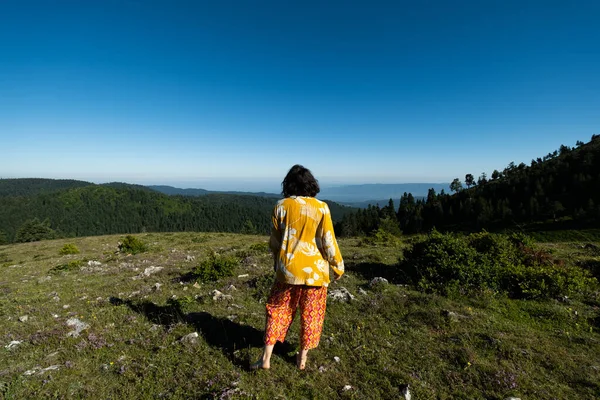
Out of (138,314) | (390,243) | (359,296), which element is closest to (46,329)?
(138,314)

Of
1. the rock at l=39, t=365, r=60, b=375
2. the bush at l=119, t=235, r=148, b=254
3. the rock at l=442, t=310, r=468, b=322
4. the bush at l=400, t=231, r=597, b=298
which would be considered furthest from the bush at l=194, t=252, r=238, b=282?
the bush at l=119, t=235, r=148, b=254

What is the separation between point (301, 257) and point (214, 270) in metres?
7.06

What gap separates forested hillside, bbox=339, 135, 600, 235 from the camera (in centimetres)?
7348

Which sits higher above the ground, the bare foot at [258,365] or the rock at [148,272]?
the bare foot at [258,365]

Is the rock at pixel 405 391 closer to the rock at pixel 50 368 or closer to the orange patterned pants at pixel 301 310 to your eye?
the orange patterned pants at pixel 301 310

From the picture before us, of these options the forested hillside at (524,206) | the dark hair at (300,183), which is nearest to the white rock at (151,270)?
the dark hair at (300,183)

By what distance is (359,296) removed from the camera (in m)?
8.12

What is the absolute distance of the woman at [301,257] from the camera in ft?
14.2

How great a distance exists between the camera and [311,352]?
212 inches

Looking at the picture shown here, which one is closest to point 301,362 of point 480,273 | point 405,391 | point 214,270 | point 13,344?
point 405,391

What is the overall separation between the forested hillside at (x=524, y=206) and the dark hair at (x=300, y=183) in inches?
2473

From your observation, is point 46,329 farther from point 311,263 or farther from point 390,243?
point 390,243

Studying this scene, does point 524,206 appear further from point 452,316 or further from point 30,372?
point 30,372

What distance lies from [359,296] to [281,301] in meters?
4.30
